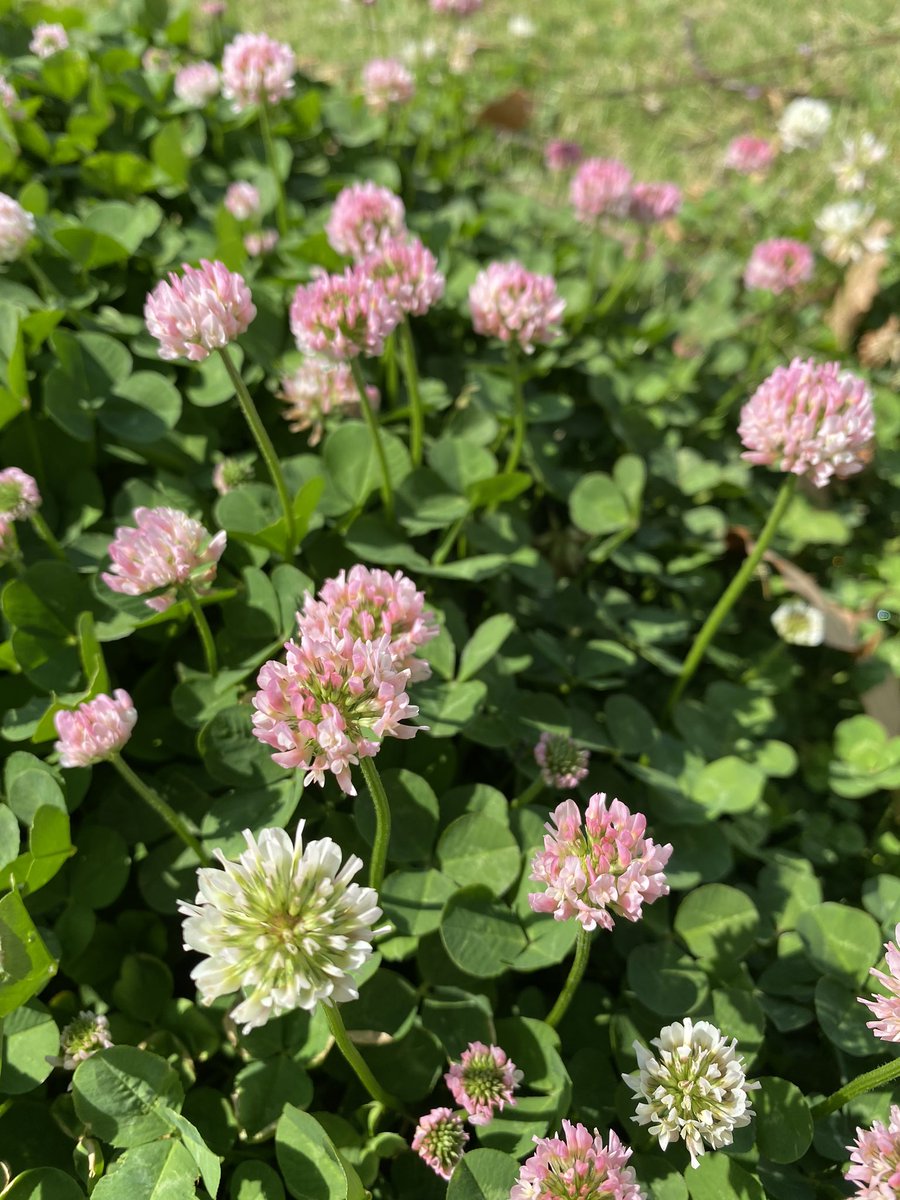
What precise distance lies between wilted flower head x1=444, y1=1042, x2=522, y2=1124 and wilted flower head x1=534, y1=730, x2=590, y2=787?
1.49 ft

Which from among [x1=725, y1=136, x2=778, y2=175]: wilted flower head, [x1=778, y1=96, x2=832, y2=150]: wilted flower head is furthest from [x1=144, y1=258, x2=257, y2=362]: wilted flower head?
[x1=778, y1=96, x2=832, y2=150]: wilted flower head

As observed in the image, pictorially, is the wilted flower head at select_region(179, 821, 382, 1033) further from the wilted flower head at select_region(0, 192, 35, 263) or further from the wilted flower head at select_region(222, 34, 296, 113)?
the wilted flower head at select_region(222, 34, 296, 113)

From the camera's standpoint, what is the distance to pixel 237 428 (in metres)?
2.22

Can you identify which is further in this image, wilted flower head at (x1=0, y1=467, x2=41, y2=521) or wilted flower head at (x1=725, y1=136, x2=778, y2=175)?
wilted flower head at (x1=725, y1=136, x2=778, y2=175)

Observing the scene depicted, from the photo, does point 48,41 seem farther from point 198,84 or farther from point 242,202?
point 242,202

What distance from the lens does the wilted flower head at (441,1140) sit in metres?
1.31

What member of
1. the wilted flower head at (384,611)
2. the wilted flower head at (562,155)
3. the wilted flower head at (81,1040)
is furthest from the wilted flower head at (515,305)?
the wilted flower head at (562,155)

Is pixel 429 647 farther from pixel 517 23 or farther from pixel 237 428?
pixel 517 23

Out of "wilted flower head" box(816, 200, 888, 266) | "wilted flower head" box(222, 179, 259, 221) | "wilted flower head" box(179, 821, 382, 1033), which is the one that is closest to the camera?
"wilted flower head" box(179, 821, 382, 1033)

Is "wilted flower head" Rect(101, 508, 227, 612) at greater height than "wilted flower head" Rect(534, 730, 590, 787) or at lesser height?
greater

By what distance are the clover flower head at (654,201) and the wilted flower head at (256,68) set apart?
106 cm

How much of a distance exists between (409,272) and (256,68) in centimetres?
89

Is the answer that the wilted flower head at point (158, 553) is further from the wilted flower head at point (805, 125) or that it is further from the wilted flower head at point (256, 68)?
the wilted flower head at point (805, 125)

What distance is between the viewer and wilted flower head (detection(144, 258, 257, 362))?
145 centimetres
